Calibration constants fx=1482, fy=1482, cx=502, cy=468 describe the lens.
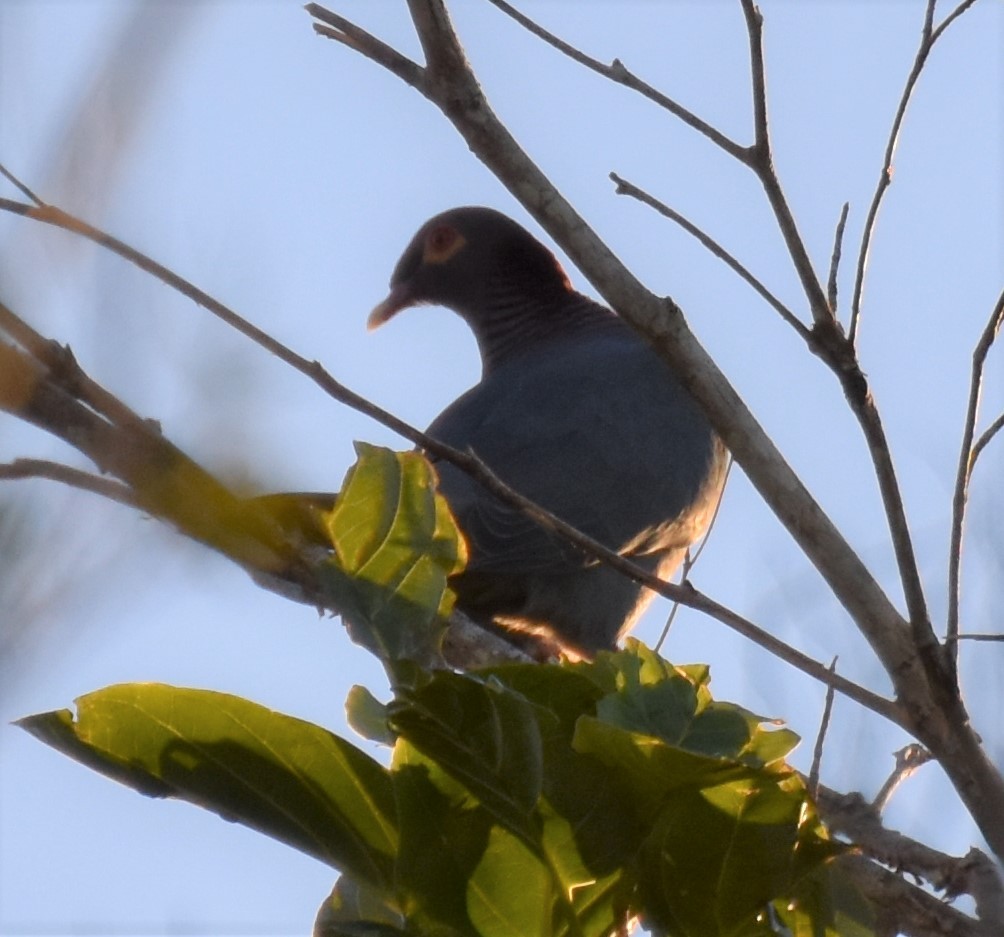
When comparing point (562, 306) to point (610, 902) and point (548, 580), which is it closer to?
point (548, 580)

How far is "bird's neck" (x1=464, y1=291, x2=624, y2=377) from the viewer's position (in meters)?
6.84

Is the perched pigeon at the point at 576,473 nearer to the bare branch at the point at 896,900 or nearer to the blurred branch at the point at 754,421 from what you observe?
the blurred branch at the point at 754,421

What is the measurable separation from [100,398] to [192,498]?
0.24 meters

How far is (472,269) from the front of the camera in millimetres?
7430

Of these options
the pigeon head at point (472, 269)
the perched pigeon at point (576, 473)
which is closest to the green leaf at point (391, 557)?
the perched pigeon at point (576, 473)

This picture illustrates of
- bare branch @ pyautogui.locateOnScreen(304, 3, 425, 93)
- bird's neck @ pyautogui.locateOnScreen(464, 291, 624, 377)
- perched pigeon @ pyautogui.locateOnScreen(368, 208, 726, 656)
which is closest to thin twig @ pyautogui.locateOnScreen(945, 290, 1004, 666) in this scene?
bare branch @ pyautogui.locateOnScreen(304, 3, 425, 93)

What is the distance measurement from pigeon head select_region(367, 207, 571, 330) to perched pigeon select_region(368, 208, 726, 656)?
1.27 feet

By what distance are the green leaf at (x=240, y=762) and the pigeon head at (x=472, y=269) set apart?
592 cm

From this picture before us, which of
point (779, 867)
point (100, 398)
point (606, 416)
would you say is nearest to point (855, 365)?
point (779, 867)

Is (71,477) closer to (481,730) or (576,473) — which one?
(481,730)

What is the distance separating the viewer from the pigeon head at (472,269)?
289 inches

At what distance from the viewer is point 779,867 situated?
1409 millimetres

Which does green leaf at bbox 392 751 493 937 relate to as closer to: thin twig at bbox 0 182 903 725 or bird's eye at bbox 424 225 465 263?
thin twig at bbox 0 182 903 725

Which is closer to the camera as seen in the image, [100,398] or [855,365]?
[100,398]
